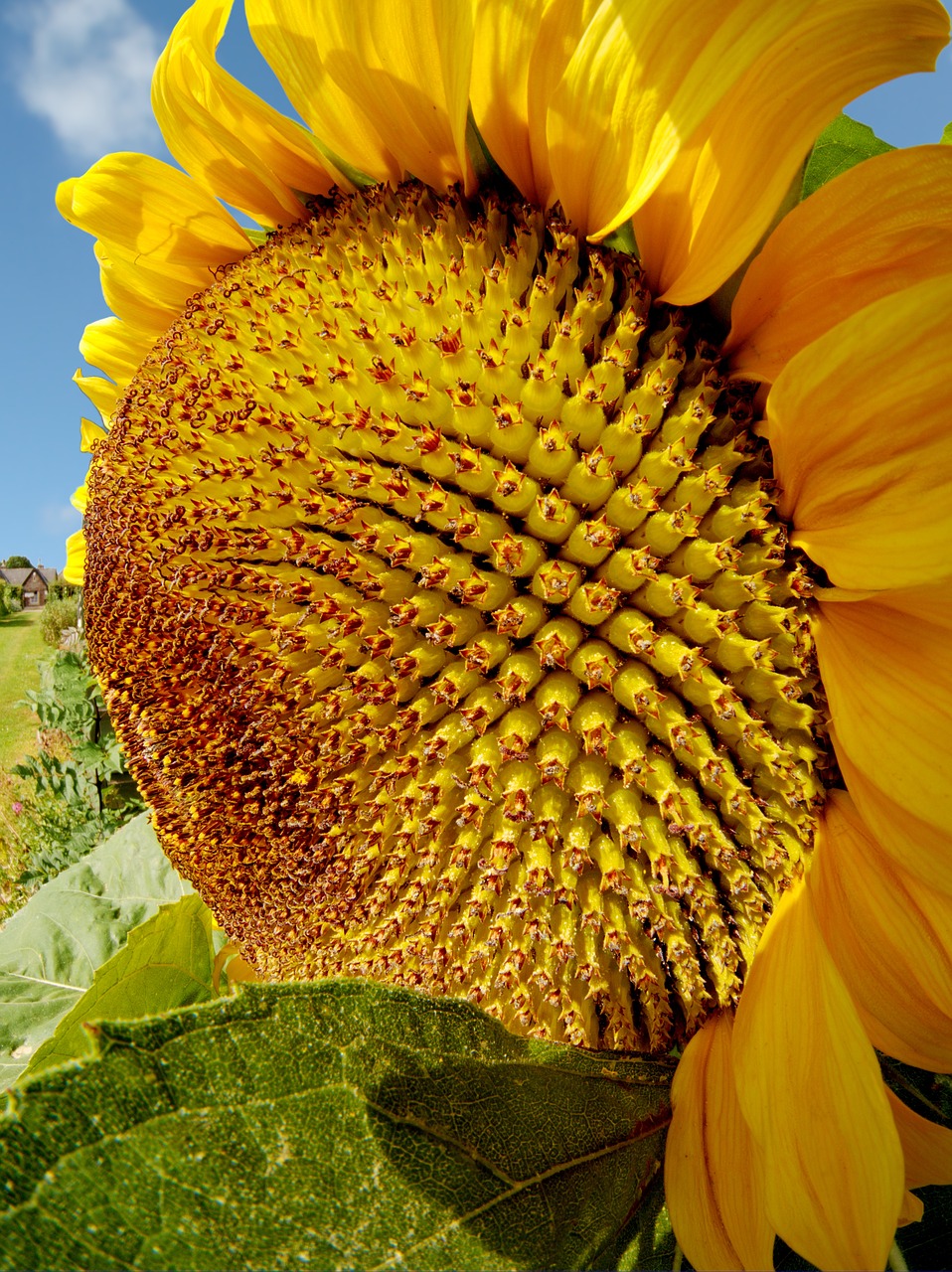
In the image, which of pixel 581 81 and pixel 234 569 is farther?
pixel 234 569

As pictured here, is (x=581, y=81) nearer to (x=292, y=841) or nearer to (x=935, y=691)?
(x=935, y=691)

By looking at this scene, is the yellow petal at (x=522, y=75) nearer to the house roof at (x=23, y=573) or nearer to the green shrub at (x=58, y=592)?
the green shrub at (x=58, y=592)

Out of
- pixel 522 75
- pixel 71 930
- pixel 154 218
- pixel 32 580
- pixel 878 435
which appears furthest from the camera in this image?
pixel 32 580

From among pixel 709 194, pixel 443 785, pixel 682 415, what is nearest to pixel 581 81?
pixel 709 194

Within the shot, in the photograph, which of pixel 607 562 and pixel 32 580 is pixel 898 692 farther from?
pixel 32 580

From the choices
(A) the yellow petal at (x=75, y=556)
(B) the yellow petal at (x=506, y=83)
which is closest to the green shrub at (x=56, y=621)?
(A) the yellow petal at (x=75, y=556)

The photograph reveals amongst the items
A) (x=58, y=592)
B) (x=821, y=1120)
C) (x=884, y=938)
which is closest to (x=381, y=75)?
(x=884, y=938)

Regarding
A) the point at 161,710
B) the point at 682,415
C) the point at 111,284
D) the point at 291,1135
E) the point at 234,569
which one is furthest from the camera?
the point at 111,284
